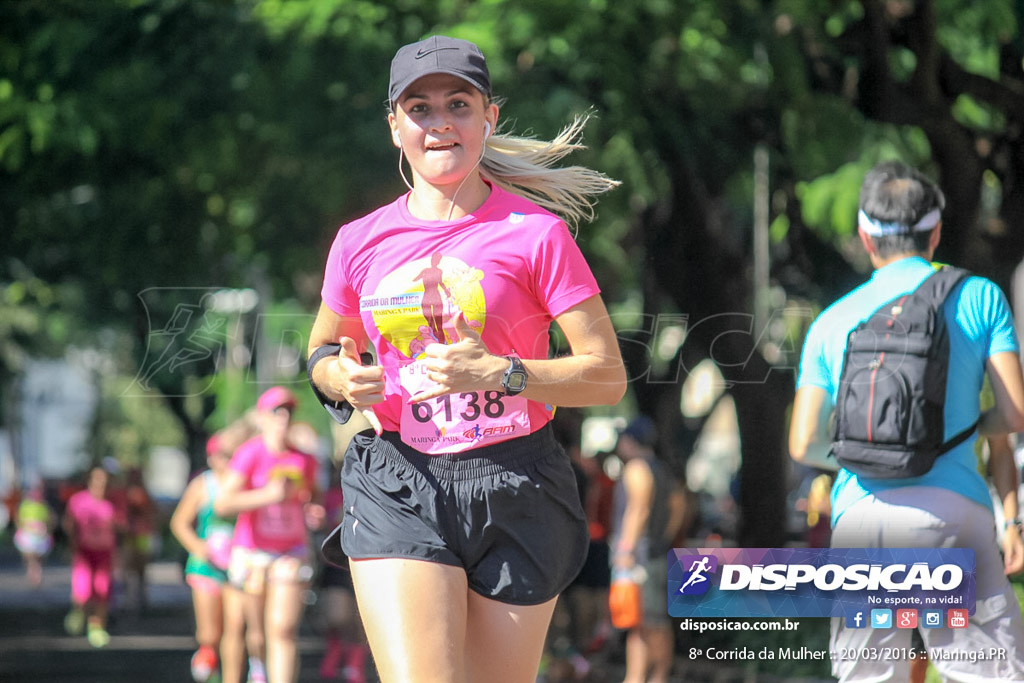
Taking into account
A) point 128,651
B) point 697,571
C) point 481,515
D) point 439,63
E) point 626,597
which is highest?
point 439,63

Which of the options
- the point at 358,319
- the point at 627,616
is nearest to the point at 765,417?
the point at 627,616

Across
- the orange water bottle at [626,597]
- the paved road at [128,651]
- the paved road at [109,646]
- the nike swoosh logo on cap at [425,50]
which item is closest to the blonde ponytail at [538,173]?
the nike swoosh logo on cap at [425,50]

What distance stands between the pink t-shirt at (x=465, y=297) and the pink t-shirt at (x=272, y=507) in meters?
5.49

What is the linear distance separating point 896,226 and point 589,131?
7421 mm

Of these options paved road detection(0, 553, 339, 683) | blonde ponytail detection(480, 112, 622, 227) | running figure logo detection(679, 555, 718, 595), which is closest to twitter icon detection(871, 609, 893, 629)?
running figure logo detection(679, 555, 718, 595)

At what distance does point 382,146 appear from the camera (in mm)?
12953

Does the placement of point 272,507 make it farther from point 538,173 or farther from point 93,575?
point 93,575

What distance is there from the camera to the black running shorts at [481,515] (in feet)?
12.1

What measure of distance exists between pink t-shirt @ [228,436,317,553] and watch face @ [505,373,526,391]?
5768 mm

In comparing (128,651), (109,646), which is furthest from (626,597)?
(109,646)

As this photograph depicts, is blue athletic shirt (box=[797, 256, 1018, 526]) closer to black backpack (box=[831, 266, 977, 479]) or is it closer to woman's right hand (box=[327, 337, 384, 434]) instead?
black backpack (box=[831, 266, 977, 479])

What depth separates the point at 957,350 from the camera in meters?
4.43

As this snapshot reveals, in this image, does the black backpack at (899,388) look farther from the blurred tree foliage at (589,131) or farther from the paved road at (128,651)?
the paved road at (128,651)

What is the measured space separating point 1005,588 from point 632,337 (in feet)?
16.9
